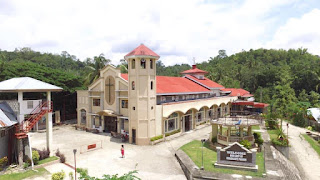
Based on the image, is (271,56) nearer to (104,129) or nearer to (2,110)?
(104,129)

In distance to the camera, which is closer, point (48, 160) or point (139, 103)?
point (48, 160)

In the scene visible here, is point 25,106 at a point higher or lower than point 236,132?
higher

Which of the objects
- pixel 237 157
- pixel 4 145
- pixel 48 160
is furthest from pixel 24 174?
pixel 237 157

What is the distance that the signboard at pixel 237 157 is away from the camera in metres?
17.2

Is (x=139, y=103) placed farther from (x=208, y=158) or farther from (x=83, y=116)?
(x=83, y=116)

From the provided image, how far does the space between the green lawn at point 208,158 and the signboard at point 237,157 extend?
25.6 inches

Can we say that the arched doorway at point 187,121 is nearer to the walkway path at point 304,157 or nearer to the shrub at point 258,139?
the shrub at point 258,139

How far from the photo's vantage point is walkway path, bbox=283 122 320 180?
20.6 meters

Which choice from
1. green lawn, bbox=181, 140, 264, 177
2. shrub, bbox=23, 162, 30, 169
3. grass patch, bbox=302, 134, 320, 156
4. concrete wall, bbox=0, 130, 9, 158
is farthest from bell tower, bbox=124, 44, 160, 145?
grass patch, bbox=302, 134, 320, 156

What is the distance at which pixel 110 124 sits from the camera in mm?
31297

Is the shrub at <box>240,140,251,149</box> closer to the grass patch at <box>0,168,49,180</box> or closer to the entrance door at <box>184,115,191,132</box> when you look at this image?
the entrance door at <box>184,115,191,132</box>

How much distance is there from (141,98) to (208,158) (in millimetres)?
9780

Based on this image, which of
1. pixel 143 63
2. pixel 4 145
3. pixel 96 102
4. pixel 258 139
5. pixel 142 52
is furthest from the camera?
pixel 96 102

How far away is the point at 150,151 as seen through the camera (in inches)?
902
